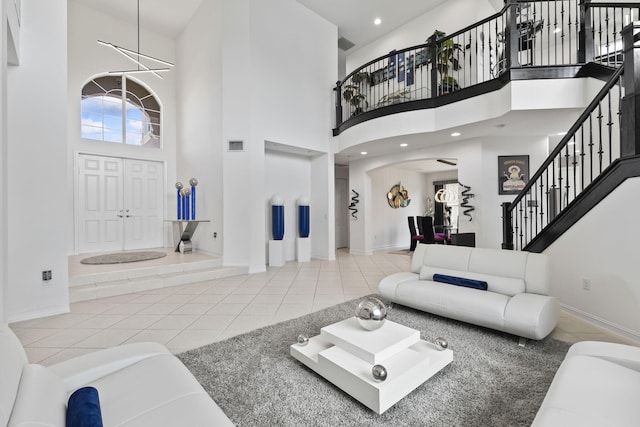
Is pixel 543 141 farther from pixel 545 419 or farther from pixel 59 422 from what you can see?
pixel 59 422

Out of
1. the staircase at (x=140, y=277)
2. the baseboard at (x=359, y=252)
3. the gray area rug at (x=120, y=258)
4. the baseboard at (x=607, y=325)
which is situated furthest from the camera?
the baseboard at (x=359, y=252)

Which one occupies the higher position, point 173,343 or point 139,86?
point 139,86

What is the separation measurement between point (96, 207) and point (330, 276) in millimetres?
5253

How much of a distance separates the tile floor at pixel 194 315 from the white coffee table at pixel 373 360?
116 cm

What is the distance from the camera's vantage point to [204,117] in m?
5.96

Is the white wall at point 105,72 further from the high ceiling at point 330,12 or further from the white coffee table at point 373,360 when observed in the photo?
the white coffee table at point 373,360

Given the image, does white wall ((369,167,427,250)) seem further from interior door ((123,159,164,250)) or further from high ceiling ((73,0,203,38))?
high ceiling ((73,0,203,38))

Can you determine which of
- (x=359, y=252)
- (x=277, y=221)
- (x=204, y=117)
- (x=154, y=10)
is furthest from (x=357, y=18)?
(x=359, y=252)

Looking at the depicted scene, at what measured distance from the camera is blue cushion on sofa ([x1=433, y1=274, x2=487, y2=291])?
2.82 m

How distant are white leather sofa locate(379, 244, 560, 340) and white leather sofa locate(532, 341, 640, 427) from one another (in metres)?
0.84

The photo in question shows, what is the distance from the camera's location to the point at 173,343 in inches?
97.9

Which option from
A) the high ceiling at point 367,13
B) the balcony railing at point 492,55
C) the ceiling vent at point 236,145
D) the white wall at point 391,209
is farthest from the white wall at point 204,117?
the white wall at point 391,209

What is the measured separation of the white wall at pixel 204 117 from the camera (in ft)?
18.2

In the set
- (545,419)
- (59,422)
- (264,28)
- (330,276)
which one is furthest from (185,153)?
(545,419)
